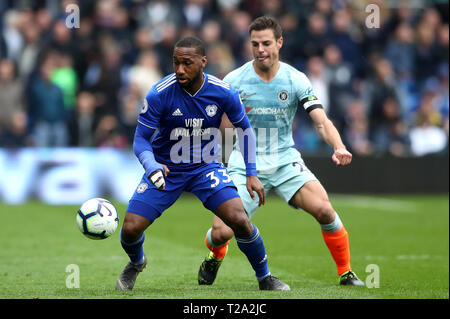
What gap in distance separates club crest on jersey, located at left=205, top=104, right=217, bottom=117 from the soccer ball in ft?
3.98

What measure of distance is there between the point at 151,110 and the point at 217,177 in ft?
2.74

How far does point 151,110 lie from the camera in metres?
7.05

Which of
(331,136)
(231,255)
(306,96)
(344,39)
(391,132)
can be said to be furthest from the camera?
(344,39)

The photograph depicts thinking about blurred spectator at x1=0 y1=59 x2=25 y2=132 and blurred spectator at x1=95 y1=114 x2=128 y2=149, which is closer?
blurred spectator at x1=0 y1=59 x2=25 y2=132

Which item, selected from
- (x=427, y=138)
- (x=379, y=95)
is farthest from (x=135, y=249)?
(x=427, y=138)

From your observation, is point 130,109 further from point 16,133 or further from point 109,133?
point 16,133

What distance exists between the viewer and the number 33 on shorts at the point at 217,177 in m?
7.31

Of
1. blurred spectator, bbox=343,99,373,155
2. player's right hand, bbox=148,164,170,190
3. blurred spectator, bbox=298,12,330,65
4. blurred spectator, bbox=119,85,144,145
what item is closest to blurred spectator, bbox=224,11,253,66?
blurred spectator, bbox=298,12,330,65

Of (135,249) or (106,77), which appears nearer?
(135,249)

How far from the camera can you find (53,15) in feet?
57.8

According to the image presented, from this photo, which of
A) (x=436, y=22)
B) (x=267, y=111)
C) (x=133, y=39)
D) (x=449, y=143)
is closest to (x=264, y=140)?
(x=267, y=111)

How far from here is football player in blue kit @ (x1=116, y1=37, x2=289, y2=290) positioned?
23.1 feet

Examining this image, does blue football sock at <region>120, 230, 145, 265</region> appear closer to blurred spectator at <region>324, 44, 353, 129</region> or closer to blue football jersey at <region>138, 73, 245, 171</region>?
blue football jersey at <region>138, 73, 245, 171</region>

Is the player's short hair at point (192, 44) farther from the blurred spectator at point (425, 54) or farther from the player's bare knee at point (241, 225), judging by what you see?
the blurred spectator at point (425, 54)
